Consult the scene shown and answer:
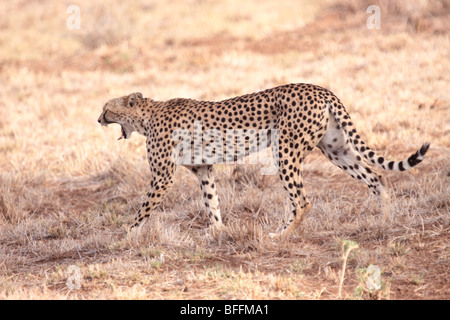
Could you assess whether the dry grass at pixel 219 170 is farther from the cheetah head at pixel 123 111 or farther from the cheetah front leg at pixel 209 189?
the cheetah head at pixel 123 111

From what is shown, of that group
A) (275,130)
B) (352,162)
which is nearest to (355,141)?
(352,162)

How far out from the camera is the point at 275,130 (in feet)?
17.1

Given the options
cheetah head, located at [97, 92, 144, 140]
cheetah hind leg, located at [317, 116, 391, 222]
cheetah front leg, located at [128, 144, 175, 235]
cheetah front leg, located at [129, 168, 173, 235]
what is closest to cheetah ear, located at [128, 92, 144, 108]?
cheetah head, located at [97, 92, 144, 140]

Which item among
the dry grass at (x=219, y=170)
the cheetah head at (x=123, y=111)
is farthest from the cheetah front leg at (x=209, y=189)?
the cheetah head at (x=123, y=111)

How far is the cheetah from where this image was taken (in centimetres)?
504

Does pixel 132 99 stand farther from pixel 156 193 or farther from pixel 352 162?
pixel 352 162

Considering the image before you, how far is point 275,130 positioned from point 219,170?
6.59 feet

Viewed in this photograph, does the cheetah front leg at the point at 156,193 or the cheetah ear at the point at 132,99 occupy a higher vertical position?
the cheetah ear at the point at 132,99

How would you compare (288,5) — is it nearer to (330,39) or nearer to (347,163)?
(330,39)

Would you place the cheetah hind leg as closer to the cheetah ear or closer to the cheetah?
the cheetah

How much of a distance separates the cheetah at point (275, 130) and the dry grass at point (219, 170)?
10.6 inches

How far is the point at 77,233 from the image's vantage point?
223 inches

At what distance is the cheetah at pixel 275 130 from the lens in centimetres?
504

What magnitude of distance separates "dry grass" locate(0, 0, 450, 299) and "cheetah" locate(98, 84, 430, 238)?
0.89 feet
